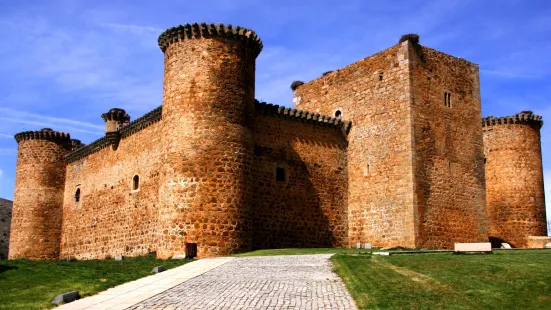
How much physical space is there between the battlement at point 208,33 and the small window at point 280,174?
473 cm

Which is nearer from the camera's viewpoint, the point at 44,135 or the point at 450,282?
the point at 450,282

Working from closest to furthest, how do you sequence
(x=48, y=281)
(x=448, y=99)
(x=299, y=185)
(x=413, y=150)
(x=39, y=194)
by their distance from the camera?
(x=48, y=281)
(x=413, y=150)
(x=299, y=185)
(x=448, y=99)
(x=39, y=194)

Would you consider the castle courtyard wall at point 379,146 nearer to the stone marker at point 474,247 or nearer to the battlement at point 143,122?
the stone marker at point 474,247

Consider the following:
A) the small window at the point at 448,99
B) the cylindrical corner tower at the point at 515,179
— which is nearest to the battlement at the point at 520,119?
the cylindrical corner tower at the point at 515,179

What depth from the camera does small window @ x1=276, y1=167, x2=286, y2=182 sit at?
23781 mm

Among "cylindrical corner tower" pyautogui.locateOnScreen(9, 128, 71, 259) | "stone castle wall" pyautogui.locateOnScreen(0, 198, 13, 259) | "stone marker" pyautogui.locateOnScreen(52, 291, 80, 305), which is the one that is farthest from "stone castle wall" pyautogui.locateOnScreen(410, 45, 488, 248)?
"stone castle wall" pyautogui.locateOnScreen(0, 198, 13, 259)

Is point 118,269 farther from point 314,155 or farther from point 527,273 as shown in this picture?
point 314,155

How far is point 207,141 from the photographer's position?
21.0 meters

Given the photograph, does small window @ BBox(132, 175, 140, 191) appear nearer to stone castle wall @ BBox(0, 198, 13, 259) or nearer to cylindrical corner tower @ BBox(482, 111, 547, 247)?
cylindrical corner tower @ BBox(482, 111, 547, 247)

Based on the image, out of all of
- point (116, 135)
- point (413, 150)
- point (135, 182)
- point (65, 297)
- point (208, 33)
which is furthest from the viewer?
point (116, 135)

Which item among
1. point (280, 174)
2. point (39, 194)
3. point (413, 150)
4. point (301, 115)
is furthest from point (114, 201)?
point (413, 150)

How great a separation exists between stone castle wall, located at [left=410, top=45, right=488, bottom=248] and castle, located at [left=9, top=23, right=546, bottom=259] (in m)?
0.06

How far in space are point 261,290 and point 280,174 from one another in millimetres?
13049

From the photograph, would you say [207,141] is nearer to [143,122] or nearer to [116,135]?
[143,122]
